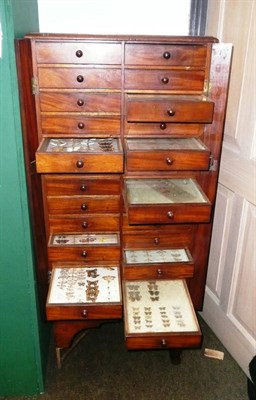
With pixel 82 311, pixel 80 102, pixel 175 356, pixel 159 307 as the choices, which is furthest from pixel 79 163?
pixel 175 356

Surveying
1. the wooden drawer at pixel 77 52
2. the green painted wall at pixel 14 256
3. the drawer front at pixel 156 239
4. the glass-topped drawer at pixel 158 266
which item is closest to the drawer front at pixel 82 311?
the green painted wall at pixel 14 256

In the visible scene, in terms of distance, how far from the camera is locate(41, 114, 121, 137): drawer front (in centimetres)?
170

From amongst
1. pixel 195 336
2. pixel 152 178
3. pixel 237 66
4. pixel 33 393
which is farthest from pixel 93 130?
pixel 33 393

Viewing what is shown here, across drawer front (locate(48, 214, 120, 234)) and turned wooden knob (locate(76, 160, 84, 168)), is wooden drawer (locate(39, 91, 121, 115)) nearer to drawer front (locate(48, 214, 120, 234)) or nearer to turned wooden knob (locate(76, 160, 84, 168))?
turned wooden knob (locate(76, 160, 84, 168))

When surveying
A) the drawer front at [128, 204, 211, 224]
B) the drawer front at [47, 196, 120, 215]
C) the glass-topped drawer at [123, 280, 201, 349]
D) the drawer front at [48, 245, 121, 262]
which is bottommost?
the glass-topped drawer at [123, 280, 201, 349]

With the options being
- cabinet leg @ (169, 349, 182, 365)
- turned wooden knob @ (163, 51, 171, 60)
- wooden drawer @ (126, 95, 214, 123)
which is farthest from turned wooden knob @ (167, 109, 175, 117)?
cabinet leg @ (169, 349, 182, 365)

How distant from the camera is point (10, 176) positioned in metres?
1.49

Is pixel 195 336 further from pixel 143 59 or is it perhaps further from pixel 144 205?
pixel 143 59

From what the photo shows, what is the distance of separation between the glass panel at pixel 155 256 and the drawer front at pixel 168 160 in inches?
20.4

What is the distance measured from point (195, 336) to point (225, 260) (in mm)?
647

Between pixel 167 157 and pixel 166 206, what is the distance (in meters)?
0.22

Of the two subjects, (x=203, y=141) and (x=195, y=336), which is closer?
(x=195, y=336)

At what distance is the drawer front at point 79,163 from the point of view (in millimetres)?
1529

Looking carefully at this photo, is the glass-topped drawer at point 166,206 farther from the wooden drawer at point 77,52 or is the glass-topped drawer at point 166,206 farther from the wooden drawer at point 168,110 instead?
the wooden drawer at point 77,52
